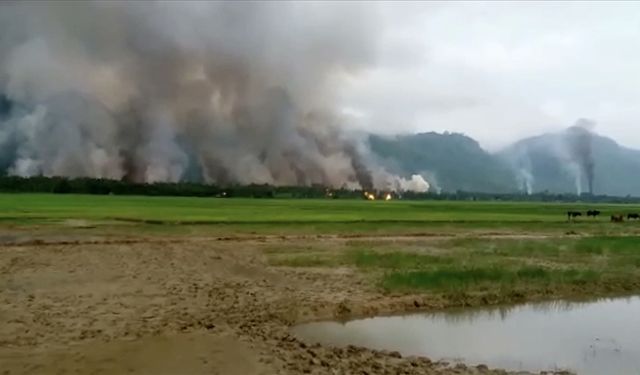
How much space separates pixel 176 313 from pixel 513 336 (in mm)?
10469

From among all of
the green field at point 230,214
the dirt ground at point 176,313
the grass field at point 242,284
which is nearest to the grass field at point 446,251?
the grass field at point 242,284

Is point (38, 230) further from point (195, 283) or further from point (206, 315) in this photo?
point (206, 315)

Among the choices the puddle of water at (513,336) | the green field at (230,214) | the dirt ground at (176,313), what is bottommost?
the puddle of water at (513,336)

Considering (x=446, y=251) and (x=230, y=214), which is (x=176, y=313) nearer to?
(x=446, y=251)

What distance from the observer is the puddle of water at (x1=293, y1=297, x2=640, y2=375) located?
15.5 m

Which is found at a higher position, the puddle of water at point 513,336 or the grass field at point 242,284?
the grass field at point 242,284

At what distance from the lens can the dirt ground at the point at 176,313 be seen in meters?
14.0

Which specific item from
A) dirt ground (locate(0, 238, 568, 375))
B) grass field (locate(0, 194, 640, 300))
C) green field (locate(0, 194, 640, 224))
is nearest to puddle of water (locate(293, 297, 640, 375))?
dirt ground (locate(0, 238, 568, 375))

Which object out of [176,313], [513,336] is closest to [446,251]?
[513,336]

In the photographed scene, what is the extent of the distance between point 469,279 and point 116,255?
20.6 m

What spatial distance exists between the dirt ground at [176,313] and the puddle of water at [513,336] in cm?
115

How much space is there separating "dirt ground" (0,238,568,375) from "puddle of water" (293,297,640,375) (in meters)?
1.15

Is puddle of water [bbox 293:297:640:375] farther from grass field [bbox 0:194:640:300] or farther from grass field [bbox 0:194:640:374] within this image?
grass field [bbox 0:194:640:300]

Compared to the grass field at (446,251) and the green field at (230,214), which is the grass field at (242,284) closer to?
the grass field at (446,251)
